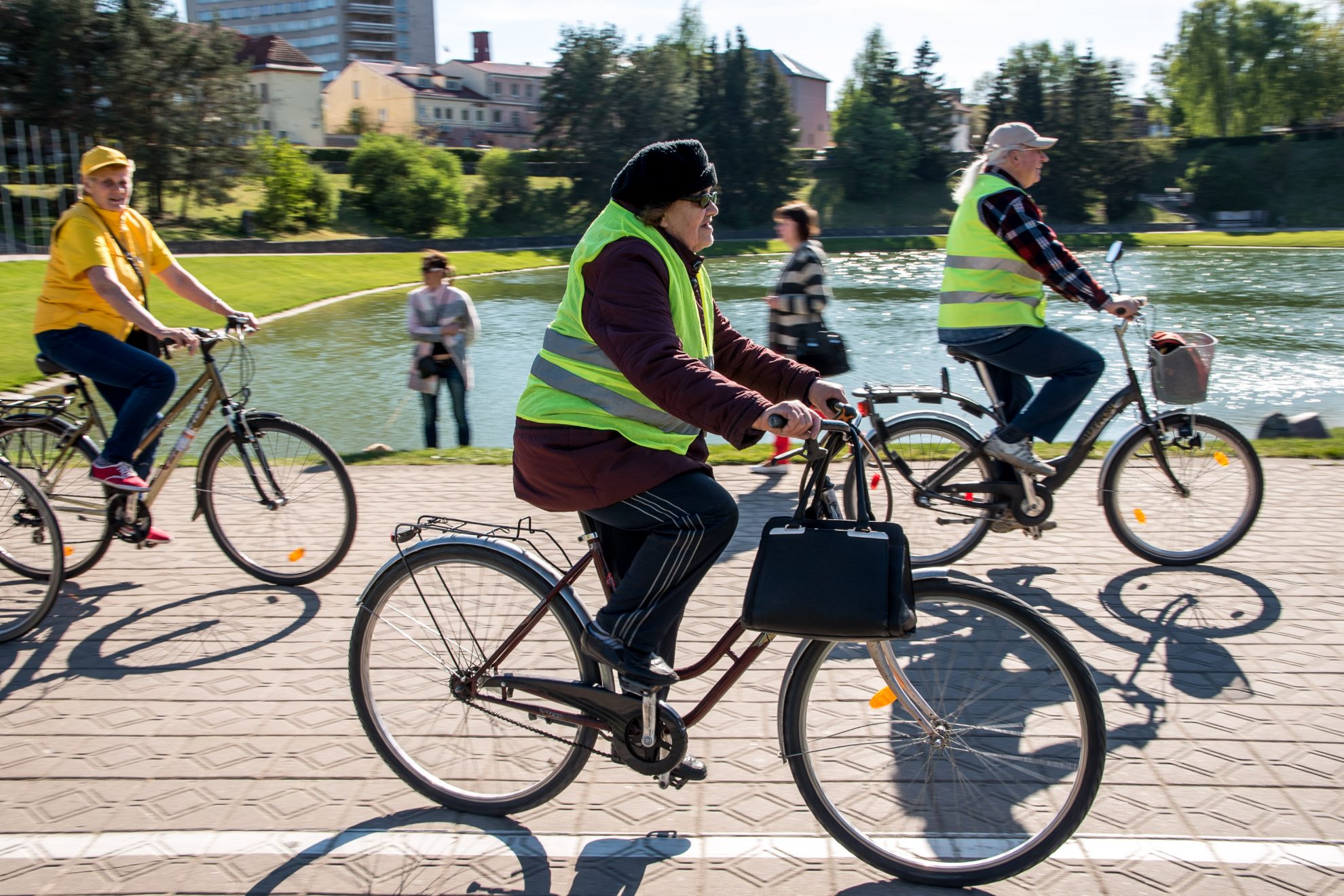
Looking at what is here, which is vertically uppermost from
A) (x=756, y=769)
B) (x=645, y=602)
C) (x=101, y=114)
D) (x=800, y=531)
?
(x=101, y=114)

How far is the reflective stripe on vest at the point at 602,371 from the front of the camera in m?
3.07

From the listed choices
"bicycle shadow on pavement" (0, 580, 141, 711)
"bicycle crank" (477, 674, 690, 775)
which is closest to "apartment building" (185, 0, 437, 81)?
"bicycle shadow on pavement" (0, 580, 141, 711)

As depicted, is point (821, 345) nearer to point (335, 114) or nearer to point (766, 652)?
A: point (766, 652)

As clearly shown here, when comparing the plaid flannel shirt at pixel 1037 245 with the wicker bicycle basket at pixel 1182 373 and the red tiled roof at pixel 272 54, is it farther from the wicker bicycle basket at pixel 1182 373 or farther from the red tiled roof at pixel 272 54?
the red tiled roof at pixel 272 54

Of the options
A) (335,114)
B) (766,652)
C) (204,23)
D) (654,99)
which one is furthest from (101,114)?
(335,114)

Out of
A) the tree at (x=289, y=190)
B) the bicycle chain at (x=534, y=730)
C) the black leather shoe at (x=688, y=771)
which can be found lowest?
the black leather shoe at (x=688, y=771)

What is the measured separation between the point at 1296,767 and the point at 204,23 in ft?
199

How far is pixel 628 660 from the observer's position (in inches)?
126

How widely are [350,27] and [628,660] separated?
528ft

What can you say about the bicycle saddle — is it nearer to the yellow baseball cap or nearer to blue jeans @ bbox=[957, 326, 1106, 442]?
the yellow baseball cap

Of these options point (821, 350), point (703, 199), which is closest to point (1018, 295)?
point (821, 350)

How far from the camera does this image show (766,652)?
4703 millimetres

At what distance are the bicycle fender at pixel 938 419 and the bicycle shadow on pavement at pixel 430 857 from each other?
2.93 metres

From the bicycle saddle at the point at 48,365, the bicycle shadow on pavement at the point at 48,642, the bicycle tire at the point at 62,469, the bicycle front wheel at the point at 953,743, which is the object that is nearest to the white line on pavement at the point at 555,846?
the bicycle front wheel at the point at 953,743
